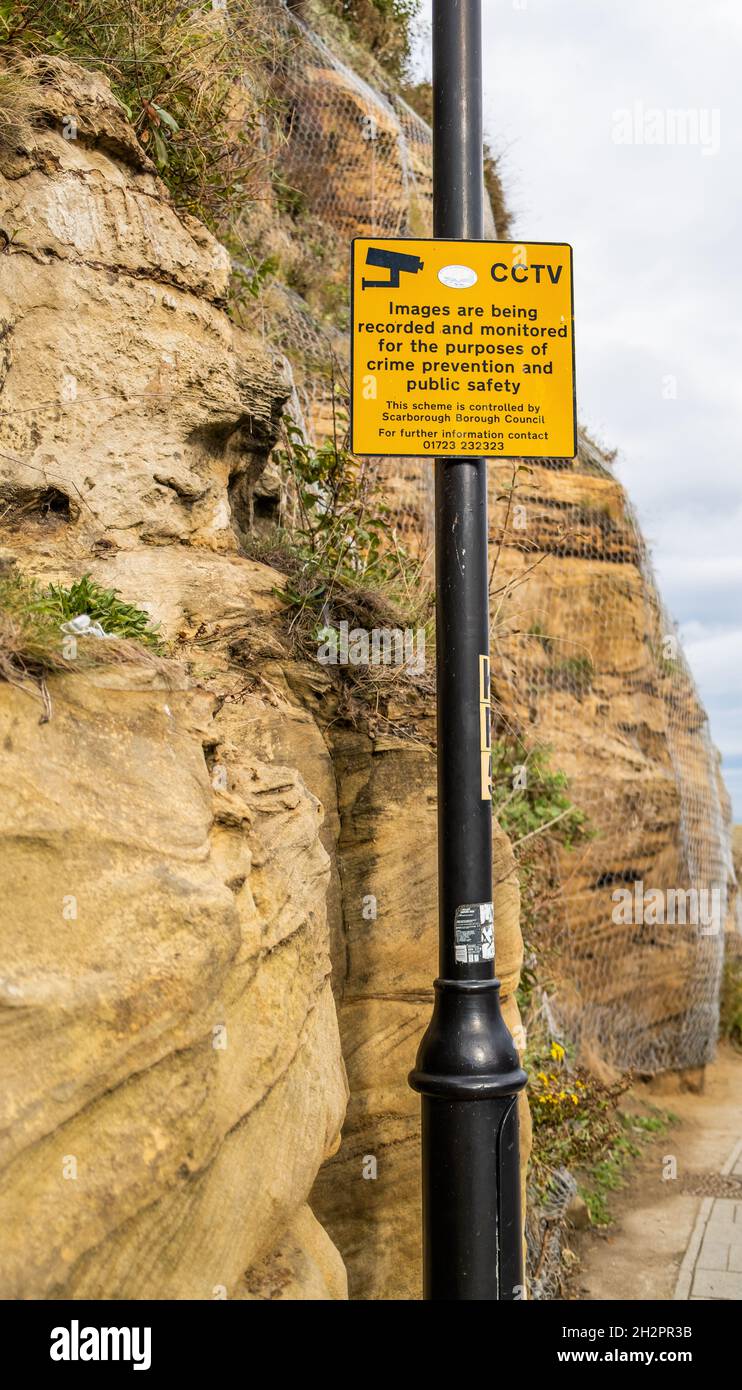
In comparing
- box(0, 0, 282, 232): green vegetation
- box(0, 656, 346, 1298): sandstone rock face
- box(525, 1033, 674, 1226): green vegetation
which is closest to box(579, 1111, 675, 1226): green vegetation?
box(525, 1033, 674, 1226): green vegetation

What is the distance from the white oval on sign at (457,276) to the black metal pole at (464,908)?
5.1 inches

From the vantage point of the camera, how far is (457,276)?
11.8ft

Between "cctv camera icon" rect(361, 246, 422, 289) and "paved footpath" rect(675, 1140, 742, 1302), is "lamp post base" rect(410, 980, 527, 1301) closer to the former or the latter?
"cctv camera icon" rect(361, 246, 422, 289)

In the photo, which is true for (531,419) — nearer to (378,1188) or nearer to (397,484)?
(378,1188)

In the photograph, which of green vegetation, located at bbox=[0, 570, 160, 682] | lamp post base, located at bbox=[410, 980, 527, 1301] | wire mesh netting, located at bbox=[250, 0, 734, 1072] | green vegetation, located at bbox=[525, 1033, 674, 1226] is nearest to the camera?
green vegetation, located at bbox=[0, 570, 160, 682]

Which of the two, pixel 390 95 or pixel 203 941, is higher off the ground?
pixel 390 95

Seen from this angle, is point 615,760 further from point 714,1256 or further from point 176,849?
point 176,849

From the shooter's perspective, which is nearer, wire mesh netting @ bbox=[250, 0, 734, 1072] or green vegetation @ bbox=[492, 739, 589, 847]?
green vegetation @ bbox=[492, 739, 589, 847]

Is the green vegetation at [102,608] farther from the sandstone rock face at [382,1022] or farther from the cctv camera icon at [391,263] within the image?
the cctv camera icon at [391,263]

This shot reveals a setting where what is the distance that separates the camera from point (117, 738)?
2.98 meters

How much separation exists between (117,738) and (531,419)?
1680 millimetres

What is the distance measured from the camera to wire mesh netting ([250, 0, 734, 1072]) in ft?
31.2
